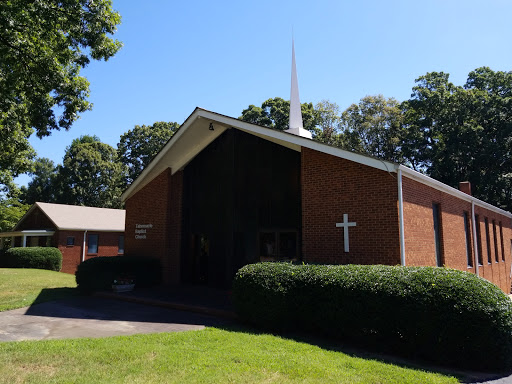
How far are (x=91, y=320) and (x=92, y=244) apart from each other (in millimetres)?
21181

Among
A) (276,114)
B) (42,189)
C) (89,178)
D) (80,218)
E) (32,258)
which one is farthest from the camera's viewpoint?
(42,189)

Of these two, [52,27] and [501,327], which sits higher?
[52,27]

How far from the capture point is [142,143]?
48.0 m

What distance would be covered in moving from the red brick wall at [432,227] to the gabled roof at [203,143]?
5.32ft

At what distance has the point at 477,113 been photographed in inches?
1115

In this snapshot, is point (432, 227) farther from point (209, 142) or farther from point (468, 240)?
point (209, 142)

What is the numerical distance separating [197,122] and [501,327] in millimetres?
10783

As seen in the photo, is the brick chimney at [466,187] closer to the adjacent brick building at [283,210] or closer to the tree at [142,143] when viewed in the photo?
the adjacent brick building at [283,210]

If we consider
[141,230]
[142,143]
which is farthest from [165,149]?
[142,143]

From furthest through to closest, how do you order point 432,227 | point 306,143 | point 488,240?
1. point 488,240
2. point 432,227
3. point 306,143

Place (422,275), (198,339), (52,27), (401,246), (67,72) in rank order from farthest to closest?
(67,72) → (52,27) → (401,246) → (198,339) → (422,275)

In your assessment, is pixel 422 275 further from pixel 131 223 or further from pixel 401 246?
pixel 131 223

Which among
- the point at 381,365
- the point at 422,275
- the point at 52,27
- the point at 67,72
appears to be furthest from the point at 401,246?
the point at 67,72

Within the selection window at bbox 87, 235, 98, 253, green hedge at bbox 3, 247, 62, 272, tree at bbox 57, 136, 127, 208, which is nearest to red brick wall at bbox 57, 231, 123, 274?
window at bbox 87, 235, 98, 253
